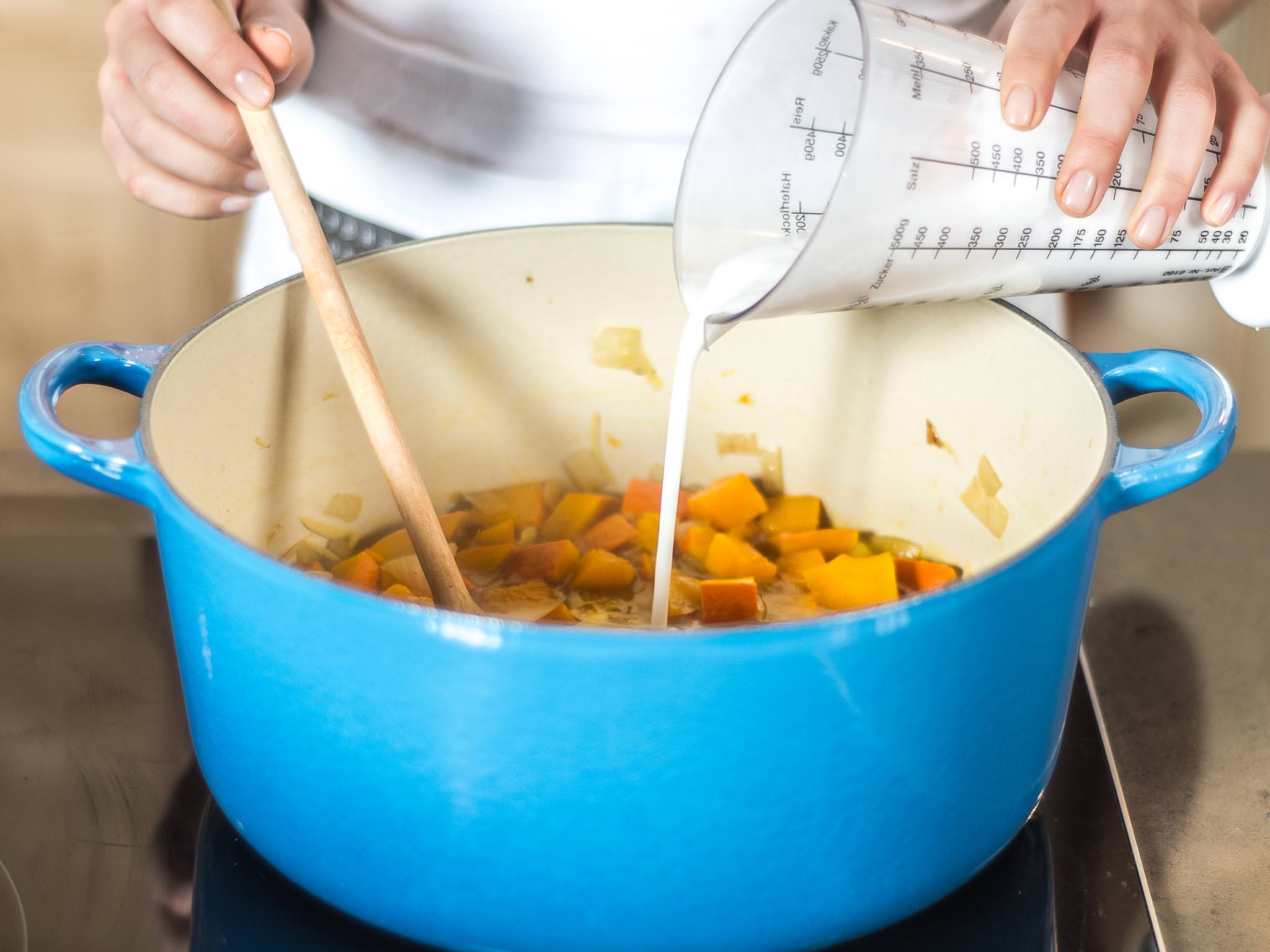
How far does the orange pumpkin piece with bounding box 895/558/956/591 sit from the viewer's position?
0.85 meters

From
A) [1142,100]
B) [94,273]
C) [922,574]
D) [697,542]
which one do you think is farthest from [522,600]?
[94,273]

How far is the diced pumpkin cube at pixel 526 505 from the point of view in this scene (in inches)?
37.9

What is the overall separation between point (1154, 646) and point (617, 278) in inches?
18.0

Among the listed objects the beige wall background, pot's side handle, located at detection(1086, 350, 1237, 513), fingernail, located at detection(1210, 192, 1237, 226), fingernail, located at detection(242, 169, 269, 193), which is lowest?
the beige wall background

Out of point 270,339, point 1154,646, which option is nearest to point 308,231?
point 270,339

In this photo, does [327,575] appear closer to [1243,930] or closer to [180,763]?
[180,763]

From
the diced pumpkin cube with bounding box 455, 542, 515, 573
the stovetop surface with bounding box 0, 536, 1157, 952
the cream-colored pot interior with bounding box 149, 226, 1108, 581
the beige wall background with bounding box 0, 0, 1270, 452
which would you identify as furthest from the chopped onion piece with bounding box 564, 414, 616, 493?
the beige wall background with bounding box 0, 0, 1270, 452

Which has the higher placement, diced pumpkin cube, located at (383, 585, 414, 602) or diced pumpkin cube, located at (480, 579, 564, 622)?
diced pumpkin cube, located at (383, 585, 414, 602)

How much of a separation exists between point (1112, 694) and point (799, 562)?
0.23m

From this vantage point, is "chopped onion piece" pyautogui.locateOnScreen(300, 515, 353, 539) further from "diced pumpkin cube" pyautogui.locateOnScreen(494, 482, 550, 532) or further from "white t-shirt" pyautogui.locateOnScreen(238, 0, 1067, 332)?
"white t-shirt" pyautogui.locateOnScreen(238, 0, 1067, 332)

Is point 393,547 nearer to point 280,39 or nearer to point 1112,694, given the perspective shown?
point 280,39

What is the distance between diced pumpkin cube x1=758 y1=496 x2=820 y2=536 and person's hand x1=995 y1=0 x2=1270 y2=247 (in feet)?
1.15

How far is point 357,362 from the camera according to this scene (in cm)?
71

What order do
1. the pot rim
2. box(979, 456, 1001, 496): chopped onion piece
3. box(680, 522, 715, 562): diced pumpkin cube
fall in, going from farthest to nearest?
box(680, 522, 715, 562): diced pumpkin cube → box(979, 456, 1001, 496): chopped onion piece → the pot rim
